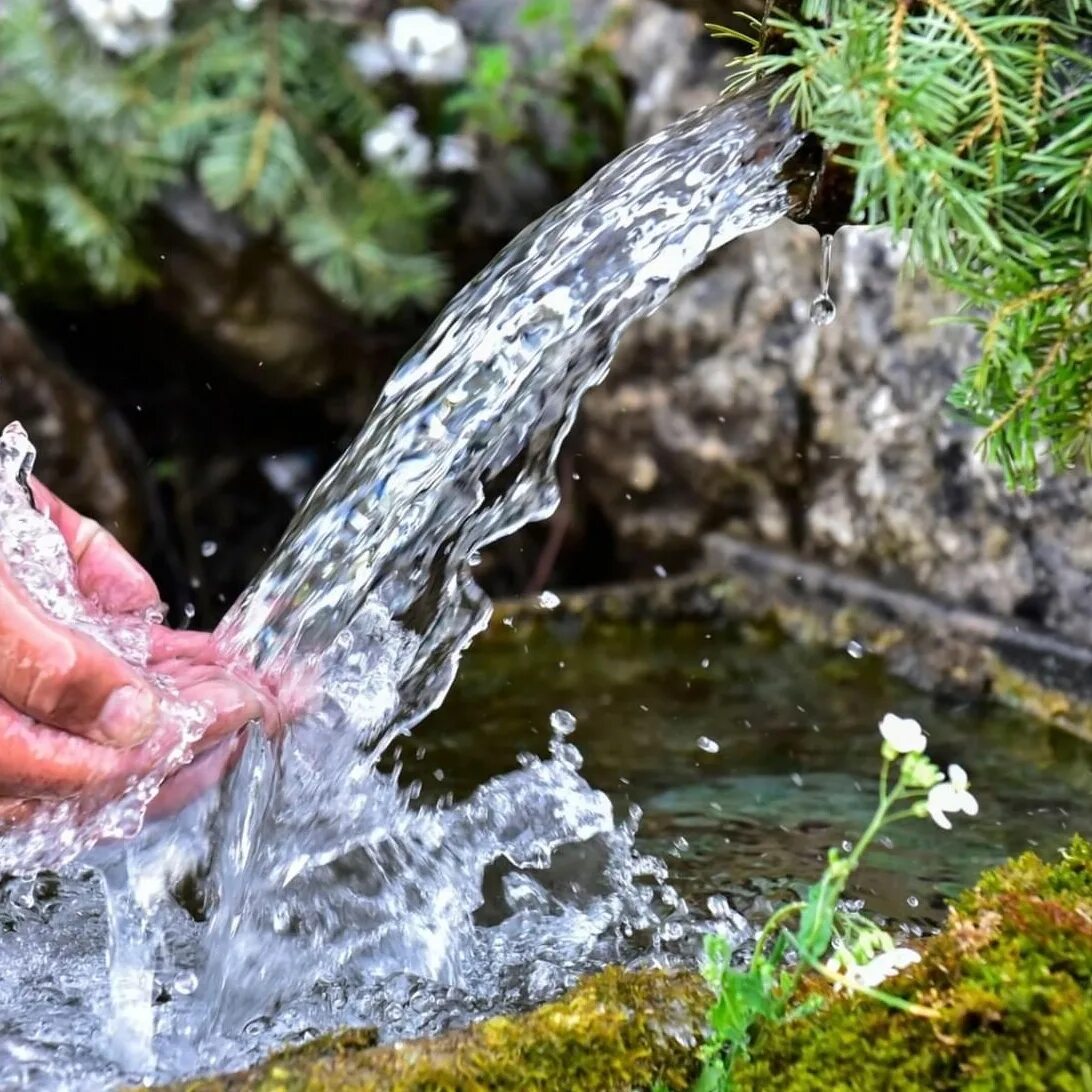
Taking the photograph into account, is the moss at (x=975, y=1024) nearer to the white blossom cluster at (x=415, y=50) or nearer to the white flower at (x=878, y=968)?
the white flower at (x=878, y=968)

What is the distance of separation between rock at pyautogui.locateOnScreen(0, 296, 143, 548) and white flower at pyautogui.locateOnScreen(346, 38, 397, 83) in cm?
104

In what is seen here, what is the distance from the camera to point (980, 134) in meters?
1.14

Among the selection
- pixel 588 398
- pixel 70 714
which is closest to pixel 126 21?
pixel 588 398

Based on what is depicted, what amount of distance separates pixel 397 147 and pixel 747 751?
1.77 metres

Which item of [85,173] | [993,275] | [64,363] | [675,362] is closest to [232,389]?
[64,363]

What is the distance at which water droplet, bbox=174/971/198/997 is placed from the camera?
1261mm

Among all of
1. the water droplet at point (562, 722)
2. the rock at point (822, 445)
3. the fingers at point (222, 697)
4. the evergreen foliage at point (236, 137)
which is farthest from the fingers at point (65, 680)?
the evergreen foliage at point (236, 137)

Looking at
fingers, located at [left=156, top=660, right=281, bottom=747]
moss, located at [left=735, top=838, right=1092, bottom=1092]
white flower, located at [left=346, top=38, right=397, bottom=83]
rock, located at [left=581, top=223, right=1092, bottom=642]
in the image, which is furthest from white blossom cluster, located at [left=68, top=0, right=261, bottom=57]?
moss, located at [left=735, top=838, right=1092, bottom=1092]

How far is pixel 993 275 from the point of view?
1.21 meters

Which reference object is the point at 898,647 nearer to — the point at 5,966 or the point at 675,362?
the point at 675,362

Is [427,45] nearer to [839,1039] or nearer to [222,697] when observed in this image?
[222,697]

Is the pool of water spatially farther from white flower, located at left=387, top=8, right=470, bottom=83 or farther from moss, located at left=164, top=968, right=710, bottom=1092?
white flower, located at left=387, top=8, right=470, bottom=83

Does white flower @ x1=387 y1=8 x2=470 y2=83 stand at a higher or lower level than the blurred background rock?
higher

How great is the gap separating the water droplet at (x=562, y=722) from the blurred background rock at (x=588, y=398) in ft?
2.47
